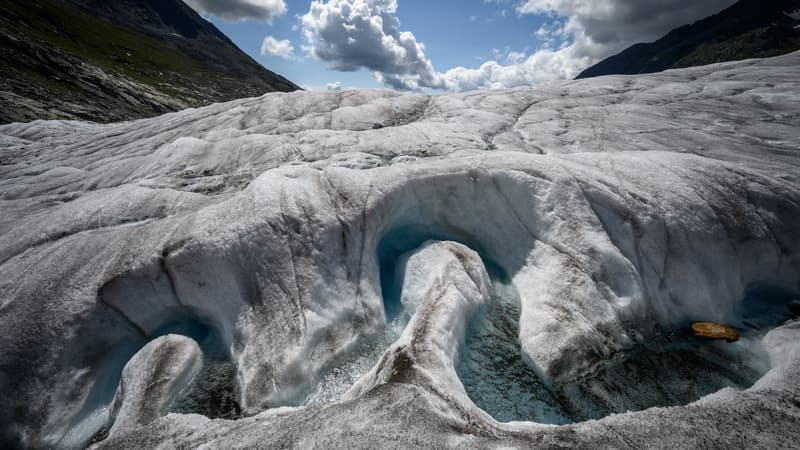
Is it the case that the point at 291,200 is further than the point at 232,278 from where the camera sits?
Yes

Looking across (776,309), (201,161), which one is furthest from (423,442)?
(201,161)

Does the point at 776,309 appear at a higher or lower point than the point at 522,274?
lower

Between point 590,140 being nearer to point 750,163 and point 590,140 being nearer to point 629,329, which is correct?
point 750,163

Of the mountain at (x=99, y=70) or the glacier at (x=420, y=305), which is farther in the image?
the mountain at (x=99, y=70)

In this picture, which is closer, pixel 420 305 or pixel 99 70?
pixel 420 305

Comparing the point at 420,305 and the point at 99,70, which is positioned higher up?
the point at 99,70
